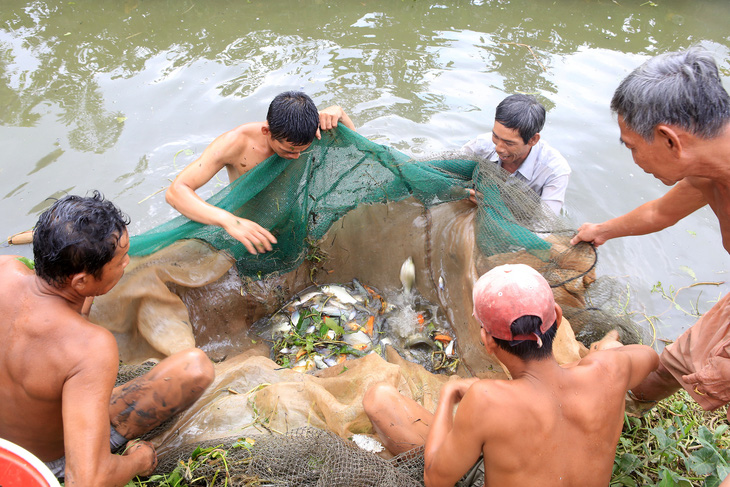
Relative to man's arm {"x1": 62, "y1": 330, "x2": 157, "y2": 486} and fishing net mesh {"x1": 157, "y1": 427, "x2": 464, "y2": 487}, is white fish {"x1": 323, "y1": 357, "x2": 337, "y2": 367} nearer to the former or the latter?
fishing net mesh {"x1": 157, "y1": 427, "x2": 464, "y2": 487}

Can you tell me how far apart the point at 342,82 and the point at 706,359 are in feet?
18.2

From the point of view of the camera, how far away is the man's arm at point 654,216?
2.78 meters

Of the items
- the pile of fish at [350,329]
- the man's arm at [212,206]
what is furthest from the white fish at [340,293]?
the man's arm at [212,206]

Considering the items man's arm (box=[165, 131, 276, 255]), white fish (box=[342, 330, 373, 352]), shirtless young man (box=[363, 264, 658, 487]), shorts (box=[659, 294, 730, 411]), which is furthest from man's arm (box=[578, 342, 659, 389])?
man's arm (box=[165, 131, 276, 255])

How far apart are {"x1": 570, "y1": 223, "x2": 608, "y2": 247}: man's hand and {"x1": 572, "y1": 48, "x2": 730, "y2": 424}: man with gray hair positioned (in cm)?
56

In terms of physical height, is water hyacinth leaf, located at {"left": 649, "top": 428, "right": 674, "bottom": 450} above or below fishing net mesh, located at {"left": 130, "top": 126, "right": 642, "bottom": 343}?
below

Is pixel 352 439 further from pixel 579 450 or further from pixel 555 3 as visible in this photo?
pixel 555 3

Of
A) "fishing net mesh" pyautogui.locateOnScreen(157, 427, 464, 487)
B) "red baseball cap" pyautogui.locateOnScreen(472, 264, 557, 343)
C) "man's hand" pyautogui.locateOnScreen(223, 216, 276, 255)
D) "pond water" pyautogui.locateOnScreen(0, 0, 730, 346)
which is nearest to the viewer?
"red baseball cap" pyautogui.locateOnScreen(472, 264, 557, 343)

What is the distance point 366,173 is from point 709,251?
3.89 m

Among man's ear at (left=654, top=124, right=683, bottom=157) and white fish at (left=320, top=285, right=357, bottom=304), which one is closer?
man's ear at (left=654, top=124, right=683, bottom=157)

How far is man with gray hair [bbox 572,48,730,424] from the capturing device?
211cm

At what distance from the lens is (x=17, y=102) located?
6.27 meters

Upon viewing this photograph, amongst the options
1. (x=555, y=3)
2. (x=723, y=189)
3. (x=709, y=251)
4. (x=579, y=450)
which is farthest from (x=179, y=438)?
(x=555, y=3)

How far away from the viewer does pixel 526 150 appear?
4.14 meters
